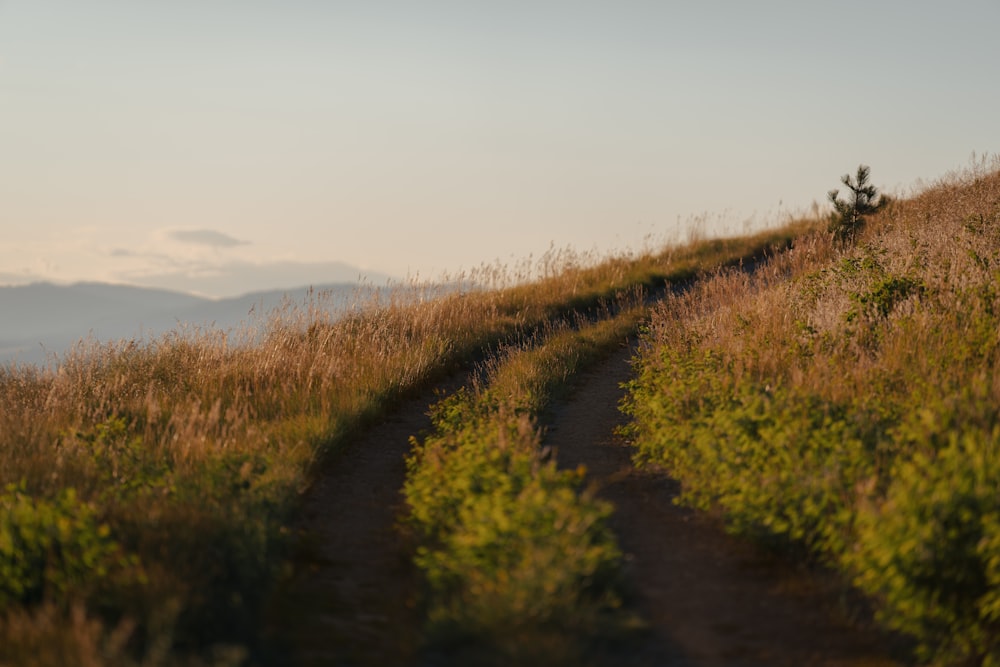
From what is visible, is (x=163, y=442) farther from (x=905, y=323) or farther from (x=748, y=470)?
(x=905, y=323)

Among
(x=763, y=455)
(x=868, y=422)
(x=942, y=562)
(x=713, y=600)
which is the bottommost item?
(x=713, y=600)

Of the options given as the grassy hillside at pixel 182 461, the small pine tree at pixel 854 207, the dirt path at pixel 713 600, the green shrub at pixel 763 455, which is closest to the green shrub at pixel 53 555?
the grassy hillside at pixel 182 461

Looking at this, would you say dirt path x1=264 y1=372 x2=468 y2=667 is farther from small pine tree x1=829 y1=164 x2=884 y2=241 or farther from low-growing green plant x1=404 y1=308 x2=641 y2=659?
small pine tree x1=829 y1=164 x2=884 y2=241

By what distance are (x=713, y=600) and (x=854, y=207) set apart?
15142 millimetres

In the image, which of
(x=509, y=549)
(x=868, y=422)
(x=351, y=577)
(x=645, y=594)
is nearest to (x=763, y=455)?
(x=868, y=422)

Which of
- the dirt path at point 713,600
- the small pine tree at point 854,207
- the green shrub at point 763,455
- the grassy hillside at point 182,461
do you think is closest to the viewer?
the grassy hillside at point 182,461

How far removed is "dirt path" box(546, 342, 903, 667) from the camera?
4805 mm

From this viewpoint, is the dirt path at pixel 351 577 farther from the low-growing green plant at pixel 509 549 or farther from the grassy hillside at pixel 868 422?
the grassy hillside at pixel 868 422

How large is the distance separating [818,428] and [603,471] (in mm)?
2199

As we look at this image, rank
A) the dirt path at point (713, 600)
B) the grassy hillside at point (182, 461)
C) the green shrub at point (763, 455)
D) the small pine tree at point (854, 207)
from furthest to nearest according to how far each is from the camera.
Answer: the small pine tree at point (854, 207) < the green shrub at point (763, 455) < the dirt path at point (713, 600) < the grassy hillside at point (182, 461)

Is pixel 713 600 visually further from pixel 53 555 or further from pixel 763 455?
pixel 53 555

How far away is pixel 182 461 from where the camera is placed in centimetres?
727

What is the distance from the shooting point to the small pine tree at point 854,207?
18000 mm

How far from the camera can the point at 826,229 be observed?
18.8m
